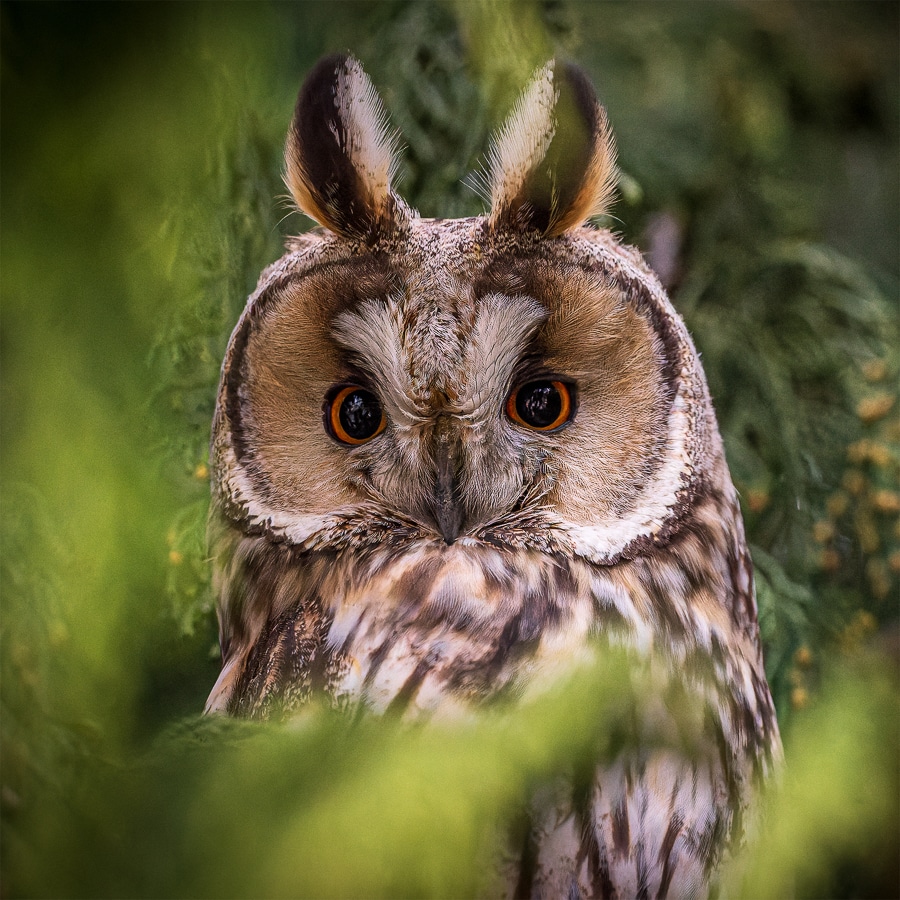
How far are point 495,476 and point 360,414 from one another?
17 cm

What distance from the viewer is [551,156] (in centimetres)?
83

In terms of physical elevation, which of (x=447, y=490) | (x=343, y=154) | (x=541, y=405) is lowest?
(x=447, y=490)

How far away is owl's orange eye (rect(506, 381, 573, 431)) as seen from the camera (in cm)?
92

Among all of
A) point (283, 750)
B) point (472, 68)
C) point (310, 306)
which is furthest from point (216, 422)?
point (283, 750)

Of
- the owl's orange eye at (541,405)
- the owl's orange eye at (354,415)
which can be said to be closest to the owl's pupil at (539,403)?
the owl's orange eye at (541,405)

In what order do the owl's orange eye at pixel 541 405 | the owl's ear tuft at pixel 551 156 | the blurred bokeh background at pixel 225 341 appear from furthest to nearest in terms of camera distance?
the owl's orange eye at pixel 541 405 → the owl's ear tuft at pixel 551 156 → the blurred bokeh background at pixel 225 341

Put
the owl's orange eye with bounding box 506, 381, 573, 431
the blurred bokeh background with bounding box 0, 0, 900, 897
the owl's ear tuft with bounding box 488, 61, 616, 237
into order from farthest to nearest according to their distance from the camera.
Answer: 1. the owl's orange eye with bounding box 506, 381, 573, 431
2. the owl's ear tuft with bounding box 488, 61, 616, 237
3. the blurred bokeh background with bounding box 0, 0, 900, 897

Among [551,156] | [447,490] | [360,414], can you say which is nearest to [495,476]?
[447,490]

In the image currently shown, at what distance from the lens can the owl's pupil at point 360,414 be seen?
0.93m

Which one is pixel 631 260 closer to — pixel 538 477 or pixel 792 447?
pixel 538 477

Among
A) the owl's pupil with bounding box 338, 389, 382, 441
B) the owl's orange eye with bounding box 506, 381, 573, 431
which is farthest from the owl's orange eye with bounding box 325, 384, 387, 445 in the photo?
the owl's orange eye with bounding box 506, 381, 573, 431

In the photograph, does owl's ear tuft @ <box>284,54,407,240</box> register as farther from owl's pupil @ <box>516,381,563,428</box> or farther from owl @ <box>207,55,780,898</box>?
owl's pupil @ <box>516,381,563,428</box>

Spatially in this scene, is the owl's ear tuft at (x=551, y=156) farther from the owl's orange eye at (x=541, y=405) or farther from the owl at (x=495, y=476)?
the owl's orange eye at (x=541, y=405)

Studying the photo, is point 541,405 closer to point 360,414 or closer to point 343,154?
point 360,414
